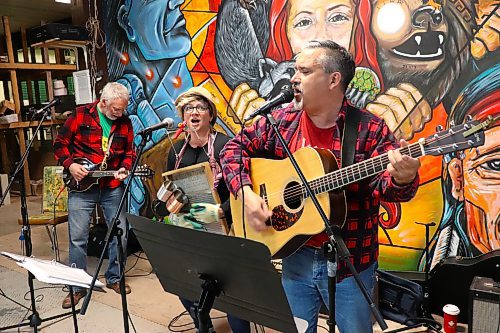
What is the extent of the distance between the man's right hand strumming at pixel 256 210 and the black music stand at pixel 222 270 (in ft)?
1.66

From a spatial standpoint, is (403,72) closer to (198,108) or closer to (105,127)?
(198,108)

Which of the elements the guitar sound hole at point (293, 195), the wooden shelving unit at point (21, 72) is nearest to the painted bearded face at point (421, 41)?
the guitar sound hole at point (293, 195)

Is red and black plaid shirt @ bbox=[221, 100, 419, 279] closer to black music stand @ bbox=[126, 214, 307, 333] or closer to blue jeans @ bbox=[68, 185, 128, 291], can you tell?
black music stand @ bbox=[126, 214, 307, 333]

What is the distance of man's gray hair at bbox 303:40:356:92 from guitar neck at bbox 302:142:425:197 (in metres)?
0.32

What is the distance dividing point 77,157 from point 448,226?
2770 mm

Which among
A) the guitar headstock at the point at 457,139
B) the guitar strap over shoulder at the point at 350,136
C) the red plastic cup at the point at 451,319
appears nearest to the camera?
the guitar headstock at the point at 457,139

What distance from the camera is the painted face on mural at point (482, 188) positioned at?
2.73m

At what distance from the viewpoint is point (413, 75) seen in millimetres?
2910

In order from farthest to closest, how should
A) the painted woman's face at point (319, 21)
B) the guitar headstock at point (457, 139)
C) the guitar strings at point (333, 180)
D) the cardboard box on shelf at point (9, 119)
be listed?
1. the cardboard box on shelf at point (9, 119)
2. the painted woman's face at point (319, 21)
3. the guitar strings at point (333, 180)
4. the guitar headstock at point (457, 139)

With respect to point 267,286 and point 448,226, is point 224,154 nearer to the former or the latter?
point 267,286

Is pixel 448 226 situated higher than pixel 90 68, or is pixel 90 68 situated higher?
pixel 90 68

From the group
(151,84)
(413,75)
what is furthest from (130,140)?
(413,75)

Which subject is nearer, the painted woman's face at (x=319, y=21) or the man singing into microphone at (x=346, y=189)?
the man singing into microphone at (x=346, y=189)

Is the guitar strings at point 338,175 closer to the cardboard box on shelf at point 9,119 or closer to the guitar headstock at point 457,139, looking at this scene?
the guitar headstock at point 457,139
